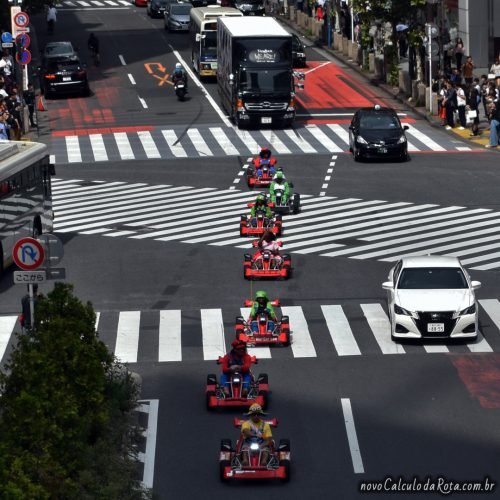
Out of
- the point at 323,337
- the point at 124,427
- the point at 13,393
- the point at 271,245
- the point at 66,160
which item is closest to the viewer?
the point at 13,393

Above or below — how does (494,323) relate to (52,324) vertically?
below

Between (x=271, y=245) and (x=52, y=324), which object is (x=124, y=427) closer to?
(x=52, y=324)

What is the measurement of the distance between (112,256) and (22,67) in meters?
29.6

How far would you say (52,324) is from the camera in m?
18.6

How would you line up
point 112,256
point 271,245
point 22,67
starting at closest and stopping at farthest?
point 271,245 → point 112,256 → point 22,67

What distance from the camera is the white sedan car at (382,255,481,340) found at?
26953 millimetres

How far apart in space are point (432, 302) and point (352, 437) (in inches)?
244

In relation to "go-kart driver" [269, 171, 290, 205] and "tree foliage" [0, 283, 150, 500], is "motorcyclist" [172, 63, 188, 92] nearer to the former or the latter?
"go-kart driver" [269, 171, 290, 205]

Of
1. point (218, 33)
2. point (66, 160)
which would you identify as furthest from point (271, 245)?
point (218, 33)

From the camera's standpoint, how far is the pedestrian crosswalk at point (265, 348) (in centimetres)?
2703

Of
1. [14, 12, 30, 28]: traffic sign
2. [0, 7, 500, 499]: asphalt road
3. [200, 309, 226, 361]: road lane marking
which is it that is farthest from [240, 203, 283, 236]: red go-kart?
[14, 12, 30, 28]: traffic sign

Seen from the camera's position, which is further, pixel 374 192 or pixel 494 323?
pixel 374 192

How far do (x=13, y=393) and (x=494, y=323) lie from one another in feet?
45.3

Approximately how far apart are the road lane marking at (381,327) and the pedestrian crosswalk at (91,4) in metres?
82.1
